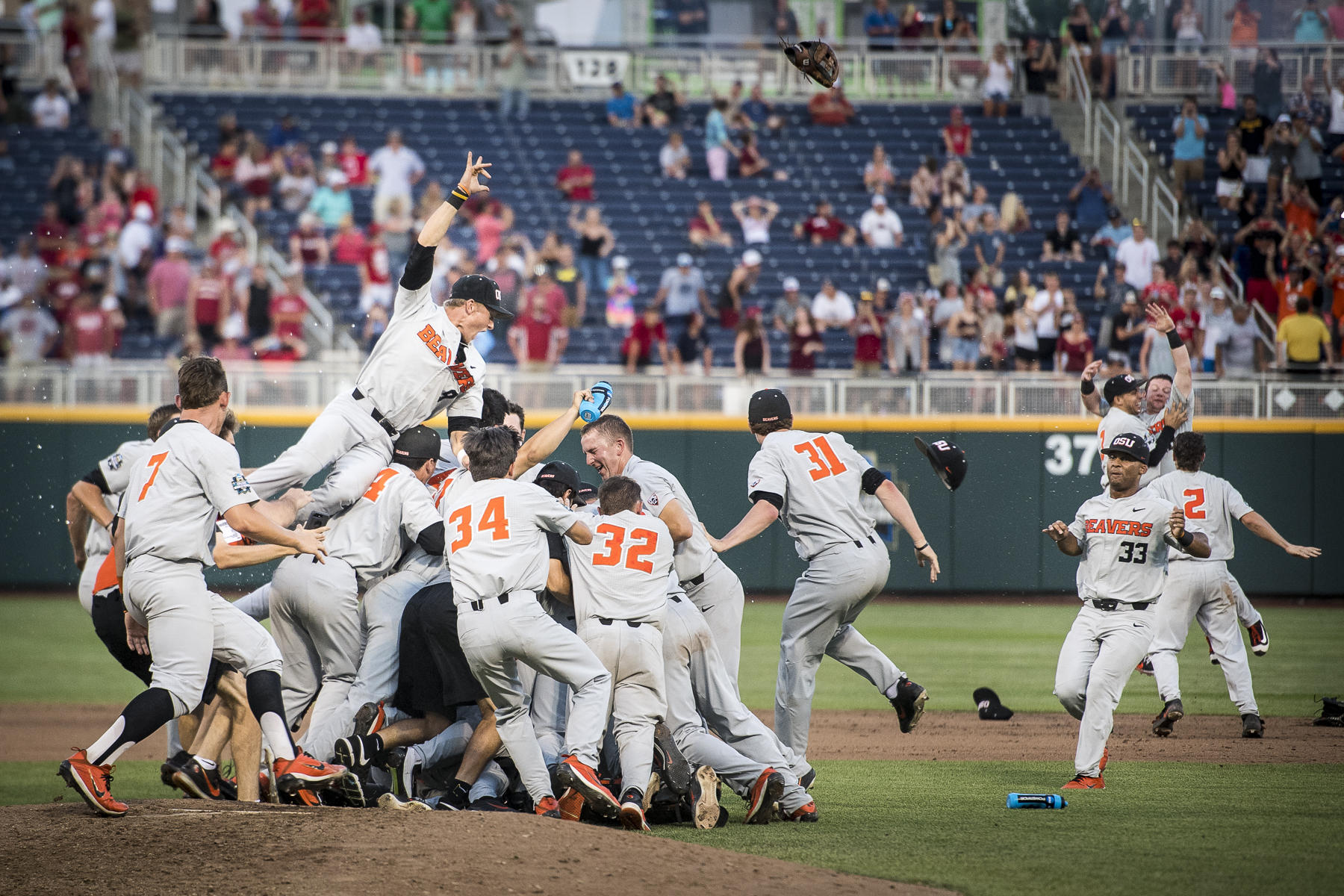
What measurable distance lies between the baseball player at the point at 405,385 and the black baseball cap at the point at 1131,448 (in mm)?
3421

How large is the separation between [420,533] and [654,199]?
51.4 feet

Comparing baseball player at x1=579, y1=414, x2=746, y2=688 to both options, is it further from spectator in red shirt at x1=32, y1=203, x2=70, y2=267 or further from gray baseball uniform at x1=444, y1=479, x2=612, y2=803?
spectator in red shirt at x1=32, y1=203, x2=70, y2=267

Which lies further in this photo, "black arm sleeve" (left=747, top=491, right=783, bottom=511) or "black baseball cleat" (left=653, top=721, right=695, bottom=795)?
"black arm sleeve" (left=747, top=491, right=783, bottom=511)

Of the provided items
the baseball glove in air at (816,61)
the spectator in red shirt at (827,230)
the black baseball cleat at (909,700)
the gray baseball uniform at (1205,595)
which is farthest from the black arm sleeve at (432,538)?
the spectator in red shirt at (827,230)

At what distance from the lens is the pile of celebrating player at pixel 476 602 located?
20.9 ft

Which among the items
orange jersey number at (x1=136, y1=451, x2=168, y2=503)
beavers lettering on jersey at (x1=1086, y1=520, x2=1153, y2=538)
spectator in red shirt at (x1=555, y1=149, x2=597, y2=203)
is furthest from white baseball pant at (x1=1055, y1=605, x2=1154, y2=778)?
spectator in red shirt at (x1=555, y1=149, x2=597, y2=203)

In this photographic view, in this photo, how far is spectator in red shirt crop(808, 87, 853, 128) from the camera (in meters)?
23.2

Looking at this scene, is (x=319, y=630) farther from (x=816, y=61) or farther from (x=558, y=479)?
(x=816, y=61)

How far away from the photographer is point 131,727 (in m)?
6.12

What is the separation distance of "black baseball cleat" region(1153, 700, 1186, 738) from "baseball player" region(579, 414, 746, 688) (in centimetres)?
316

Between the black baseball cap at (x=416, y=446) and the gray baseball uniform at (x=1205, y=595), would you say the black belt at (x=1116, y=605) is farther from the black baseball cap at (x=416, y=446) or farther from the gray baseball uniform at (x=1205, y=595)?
the black baseball cap at (x=416, y=446)

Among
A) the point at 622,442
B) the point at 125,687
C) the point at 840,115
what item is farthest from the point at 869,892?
the point at 840,115

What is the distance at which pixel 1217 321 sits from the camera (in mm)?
16531

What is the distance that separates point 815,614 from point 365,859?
9.95 feet
